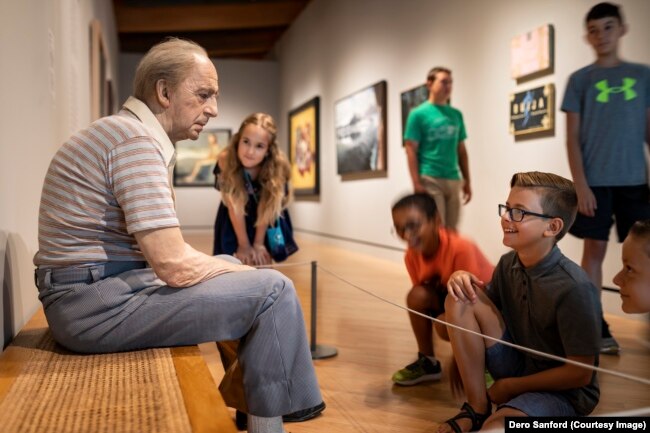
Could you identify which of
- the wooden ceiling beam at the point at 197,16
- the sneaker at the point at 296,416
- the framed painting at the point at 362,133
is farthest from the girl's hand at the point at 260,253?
the wooden ceiling beam at the point at 197,16

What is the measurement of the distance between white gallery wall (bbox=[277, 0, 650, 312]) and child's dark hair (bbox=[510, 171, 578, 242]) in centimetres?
17

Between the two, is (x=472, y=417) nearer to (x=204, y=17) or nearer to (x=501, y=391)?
(x=501, y=391)

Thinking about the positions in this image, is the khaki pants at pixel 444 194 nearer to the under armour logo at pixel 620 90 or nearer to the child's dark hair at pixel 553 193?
the under armour logo at pixel 620 90

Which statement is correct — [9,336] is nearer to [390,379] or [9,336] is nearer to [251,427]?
[251,427]

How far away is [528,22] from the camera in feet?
15.8

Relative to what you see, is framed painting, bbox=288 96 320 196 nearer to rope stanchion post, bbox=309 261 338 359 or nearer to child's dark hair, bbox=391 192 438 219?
→ rope stanchion post, bbox=309 261 338 359

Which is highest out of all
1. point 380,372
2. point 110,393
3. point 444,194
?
point 444,194

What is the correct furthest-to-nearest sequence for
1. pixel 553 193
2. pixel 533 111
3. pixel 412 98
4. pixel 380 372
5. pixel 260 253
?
pixel 412 98, pixel 533 111, pixel 260 253, pixel 380 372, pixel 553 193

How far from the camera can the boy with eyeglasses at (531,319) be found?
1.64 metres

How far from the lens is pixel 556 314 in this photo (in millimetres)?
1697

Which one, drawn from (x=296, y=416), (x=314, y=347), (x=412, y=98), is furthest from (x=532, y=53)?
(x=296, y=416)

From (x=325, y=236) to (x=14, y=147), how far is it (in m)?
8.14

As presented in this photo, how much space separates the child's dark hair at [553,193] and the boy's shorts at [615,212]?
3.14ft

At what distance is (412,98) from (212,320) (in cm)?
559
